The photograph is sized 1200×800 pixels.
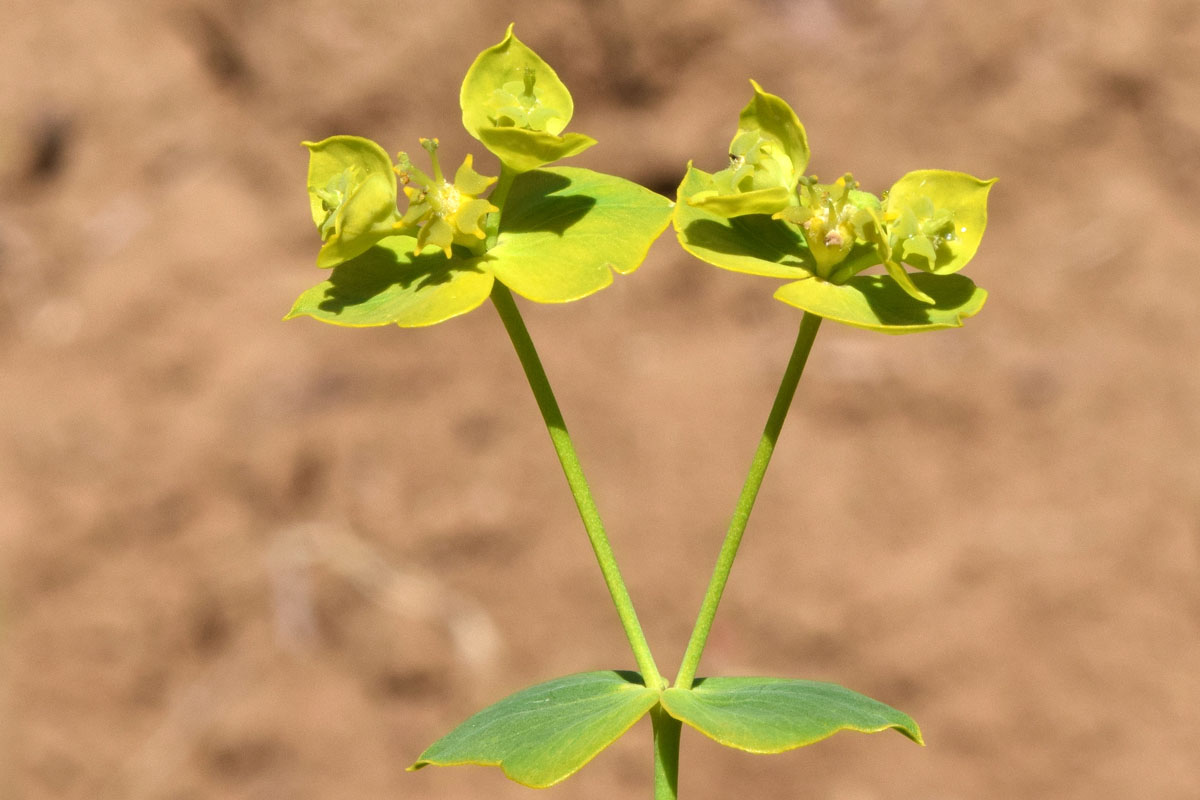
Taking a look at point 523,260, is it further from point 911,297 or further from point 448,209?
point 911,297

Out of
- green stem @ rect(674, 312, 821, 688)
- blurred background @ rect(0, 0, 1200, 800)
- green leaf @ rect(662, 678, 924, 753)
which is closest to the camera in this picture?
green leaf @ rect(662, 678, 924, 753)

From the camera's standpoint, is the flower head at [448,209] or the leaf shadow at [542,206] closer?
the flower head at [448,209]

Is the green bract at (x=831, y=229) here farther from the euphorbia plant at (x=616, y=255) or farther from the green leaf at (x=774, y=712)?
the green leaf at (x=774, y=712)

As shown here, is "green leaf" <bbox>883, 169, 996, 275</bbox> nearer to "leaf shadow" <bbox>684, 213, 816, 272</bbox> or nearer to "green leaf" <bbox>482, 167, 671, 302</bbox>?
"leaf shadow" <bbox>684, 213, 816, 272</bbox>

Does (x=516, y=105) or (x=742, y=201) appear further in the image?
(x=516, y=105)

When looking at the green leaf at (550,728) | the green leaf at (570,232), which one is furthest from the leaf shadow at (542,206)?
the green leaf at (550,728)

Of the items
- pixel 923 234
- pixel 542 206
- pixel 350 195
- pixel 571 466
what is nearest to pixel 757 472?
pixel 571 466

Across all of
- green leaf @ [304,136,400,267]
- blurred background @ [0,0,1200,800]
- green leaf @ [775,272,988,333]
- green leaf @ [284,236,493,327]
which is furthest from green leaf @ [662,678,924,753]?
blurred background @ [0,0,1200,800]
